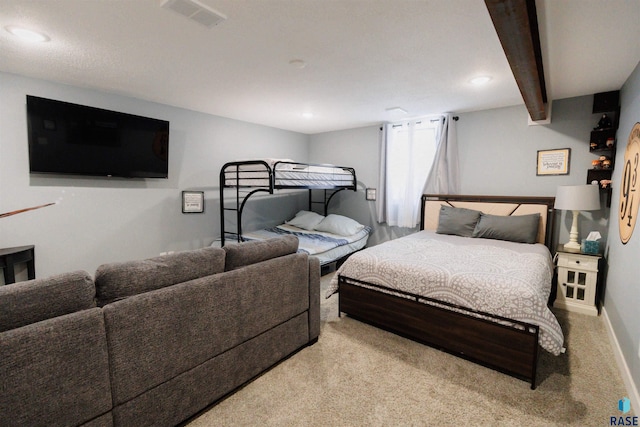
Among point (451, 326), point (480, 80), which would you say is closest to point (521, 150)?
point (480, 80)

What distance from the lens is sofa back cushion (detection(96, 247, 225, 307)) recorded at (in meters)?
1.41

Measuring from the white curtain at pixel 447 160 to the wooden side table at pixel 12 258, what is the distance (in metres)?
4.78

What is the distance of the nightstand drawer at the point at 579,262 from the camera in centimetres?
297

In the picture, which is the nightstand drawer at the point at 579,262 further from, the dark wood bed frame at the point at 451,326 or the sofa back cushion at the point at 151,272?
the sofa back cushion at the point at 151,272

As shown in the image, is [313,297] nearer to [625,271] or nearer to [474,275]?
[474,275]

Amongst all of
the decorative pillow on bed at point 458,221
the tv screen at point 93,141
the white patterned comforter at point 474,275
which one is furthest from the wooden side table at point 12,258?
the decorative pillow on bed at point 458,221

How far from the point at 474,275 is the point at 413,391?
3.01 ft

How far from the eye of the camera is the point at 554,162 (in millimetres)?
3570

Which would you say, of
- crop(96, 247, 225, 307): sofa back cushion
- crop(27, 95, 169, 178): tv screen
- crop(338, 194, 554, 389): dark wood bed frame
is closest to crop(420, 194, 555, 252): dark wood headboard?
crop(338, 194, 554, 389): dark wood bed frame

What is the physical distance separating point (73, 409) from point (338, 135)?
506 cm

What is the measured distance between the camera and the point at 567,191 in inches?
122

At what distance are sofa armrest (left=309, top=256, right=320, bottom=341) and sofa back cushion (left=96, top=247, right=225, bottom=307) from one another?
30.0 inches

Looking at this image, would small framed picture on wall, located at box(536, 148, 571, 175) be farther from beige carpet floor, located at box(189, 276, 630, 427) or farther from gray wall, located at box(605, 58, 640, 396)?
beige carpet floor, located at box(189, 276, 630, 427)

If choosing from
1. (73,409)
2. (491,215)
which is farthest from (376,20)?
(491,215)
